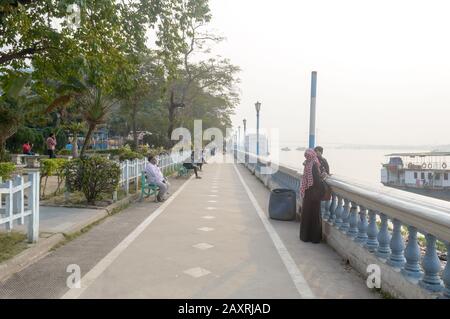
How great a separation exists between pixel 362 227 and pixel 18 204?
198 inches

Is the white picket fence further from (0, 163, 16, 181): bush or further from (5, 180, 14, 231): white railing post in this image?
(0, 163, 16, 181): bush

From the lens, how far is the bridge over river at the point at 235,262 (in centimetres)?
426

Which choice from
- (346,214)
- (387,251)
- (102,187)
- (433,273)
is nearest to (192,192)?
(102,187)

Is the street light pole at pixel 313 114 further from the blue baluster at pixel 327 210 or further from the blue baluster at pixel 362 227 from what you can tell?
the blue baluster at pixel 362 227

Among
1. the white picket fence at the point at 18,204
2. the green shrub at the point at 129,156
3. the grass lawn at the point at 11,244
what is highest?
the green shrub at the point at 129,156

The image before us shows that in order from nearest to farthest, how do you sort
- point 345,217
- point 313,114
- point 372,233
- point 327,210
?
point 372,233, point 345,217, point 327,210, point 313,114

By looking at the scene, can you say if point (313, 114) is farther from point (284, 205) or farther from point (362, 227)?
point (362, 227)

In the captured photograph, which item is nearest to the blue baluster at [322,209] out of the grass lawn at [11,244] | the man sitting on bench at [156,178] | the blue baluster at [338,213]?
the blue baluster at [338,213]

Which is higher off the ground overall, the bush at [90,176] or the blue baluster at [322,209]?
the bush at [90,176]

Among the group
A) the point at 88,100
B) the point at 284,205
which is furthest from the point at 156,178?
the point at 88,100

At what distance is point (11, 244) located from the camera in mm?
5848

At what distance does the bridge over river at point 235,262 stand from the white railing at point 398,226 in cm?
1

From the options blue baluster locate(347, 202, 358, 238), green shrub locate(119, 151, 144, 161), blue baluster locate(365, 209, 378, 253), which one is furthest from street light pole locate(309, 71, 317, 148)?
green shrub locate(119, 151, 144, 161)

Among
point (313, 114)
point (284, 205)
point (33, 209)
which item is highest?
point (313, 114)
